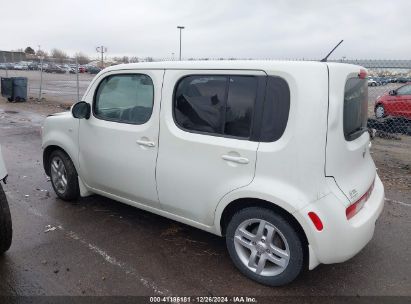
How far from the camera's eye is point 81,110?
405 cm

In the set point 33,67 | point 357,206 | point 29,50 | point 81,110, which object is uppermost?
point 29,50

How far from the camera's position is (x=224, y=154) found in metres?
2.99

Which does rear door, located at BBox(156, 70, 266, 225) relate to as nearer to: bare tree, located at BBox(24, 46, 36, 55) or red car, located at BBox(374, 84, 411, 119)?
red car, located at BBox(374, 84, 411, 119)

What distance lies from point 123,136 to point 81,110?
2.28 ft

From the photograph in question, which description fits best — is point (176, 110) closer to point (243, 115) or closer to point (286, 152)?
point (243, 115)

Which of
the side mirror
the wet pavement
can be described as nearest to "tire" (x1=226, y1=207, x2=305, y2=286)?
the wet pavement

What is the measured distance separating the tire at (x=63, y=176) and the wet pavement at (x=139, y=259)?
0.15 m

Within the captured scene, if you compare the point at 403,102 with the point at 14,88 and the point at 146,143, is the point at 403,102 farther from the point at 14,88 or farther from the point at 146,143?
the point at 14,88

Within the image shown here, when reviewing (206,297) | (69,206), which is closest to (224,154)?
(206,297)

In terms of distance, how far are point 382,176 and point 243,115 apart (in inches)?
168

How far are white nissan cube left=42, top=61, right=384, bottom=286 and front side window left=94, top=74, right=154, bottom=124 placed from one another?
0.02 metres

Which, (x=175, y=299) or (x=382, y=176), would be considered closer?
(x=175, y=299)

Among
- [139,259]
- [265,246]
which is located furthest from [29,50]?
[265,246]

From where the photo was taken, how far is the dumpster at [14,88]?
609 inches
